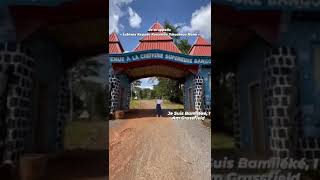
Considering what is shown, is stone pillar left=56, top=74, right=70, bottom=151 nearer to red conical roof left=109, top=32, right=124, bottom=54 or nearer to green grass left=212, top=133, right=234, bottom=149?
red conical roof left=109, top=32, right=124, bottom=54

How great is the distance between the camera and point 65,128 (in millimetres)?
2947

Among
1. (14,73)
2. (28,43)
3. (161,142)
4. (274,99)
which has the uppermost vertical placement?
(28,43)

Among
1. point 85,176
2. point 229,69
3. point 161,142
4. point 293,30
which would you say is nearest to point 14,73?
point 85,176

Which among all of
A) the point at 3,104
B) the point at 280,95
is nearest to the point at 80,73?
the point at 3,104

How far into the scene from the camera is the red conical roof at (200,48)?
288cm

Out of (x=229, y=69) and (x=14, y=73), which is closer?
(x=14, y=73)

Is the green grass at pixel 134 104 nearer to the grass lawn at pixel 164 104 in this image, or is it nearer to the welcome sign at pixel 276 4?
the grass lawn at pixel 164 104

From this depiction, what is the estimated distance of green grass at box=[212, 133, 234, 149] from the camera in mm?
2922

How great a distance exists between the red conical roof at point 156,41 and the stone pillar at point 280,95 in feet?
2.28

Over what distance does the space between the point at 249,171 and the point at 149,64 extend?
41.7 inches

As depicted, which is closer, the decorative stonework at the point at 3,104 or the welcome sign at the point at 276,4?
the decorative stonework at the point at 3,104

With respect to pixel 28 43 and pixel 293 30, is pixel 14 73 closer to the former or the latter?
pixel 28 43

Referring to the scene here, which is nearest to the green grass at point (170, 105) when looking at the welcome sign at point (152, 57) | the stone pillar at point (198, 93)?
the stone pillar at point (198, 93)

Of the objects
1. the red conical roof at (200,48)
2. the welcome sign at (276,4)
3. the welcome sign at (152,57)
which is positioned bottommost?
the welcome sign at (152,57)
